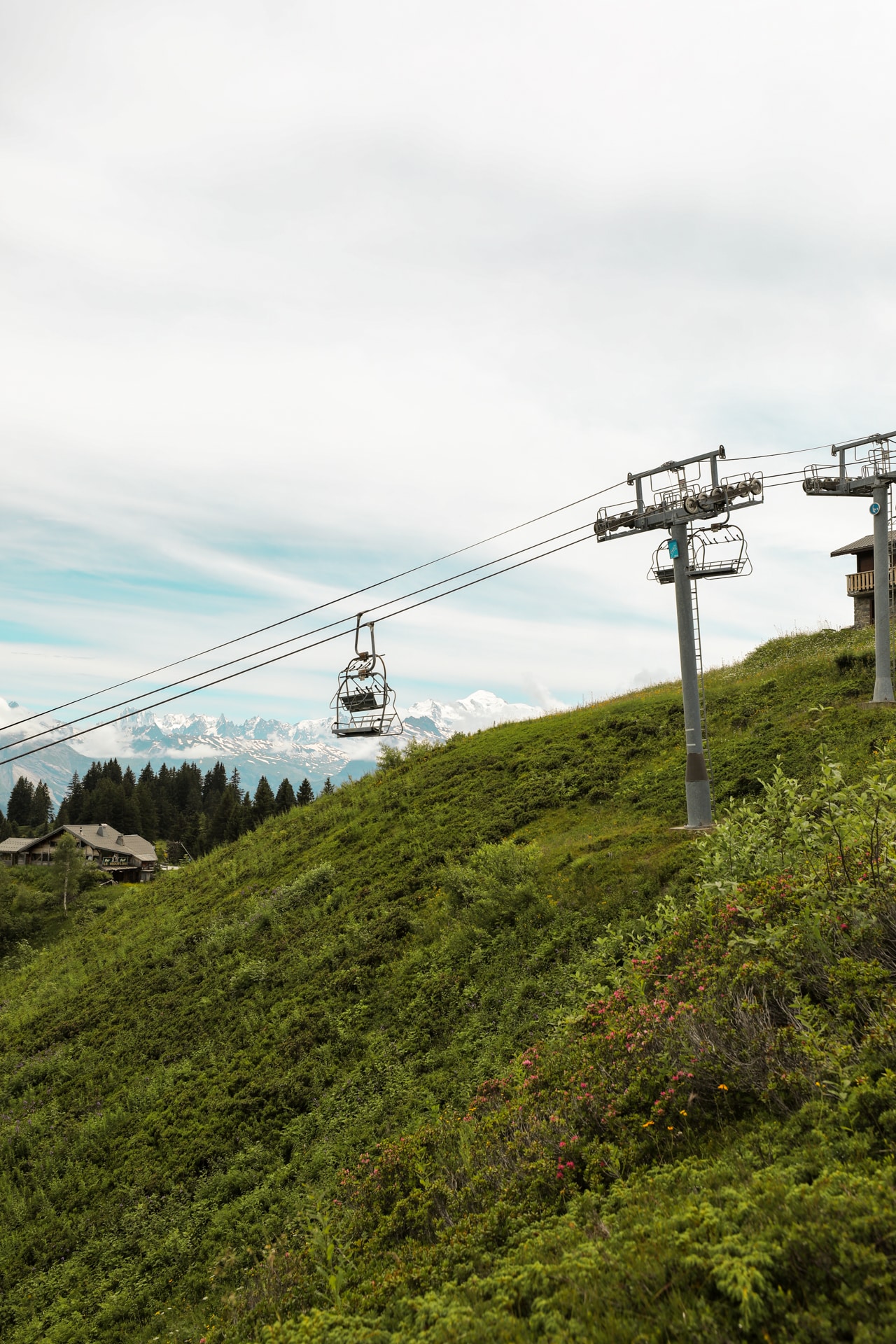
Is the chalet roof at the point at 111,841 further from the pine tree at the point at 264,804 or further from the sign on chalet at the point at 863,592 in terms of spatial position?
the sign on chalet at the point at 863,592

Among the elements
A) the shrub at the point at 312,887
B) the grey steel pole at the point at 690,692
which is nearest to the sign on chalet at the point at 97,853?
the shrub at the point at 312,887

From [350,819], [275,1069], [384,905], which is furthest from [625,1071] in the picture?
[350,819]

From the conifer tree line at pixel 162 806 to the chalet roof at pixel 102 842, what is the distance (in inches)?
295

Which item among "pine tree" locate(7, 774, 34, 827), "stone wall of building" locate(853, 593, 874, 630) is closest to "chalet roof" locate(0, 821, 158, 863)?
"pine tree" locate(7, 774, 34, 827)

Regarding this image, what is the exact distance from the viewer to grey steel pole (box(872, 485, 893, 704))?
2231 centimetres

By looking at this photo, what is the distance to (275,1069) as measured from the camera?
15242 millimetres

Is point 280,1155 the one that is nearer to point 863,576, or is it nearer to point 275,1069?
point 275,1069

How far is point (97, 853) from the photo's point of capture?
89.9 meters

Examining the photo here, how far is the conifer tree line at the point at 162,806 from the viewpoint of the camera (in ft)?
321

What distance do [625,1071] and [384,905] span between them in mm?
14316

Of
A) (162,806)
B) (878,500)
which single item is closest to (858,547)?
(878,500)

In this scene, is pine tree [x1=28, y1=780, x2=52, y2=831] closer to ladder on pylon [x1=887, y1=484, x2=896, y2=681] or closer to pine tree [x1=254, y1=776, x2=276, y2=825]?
pine tree [x1=254, y1=776, x2=276, y2=825]

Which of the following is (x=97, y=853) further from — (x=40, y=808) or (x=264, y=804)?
(x=40, y=808)

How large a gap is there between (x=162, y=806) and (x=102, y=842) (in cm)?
2534
